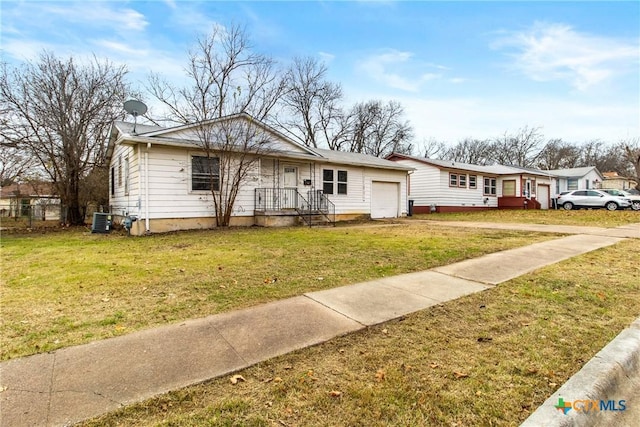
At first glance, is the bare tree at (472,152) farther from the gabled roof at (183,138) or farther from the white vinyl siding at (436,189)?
the gabled roof at (183,138)

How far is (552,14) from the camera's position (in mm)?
9266

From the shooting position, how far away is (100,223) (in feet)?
38.1

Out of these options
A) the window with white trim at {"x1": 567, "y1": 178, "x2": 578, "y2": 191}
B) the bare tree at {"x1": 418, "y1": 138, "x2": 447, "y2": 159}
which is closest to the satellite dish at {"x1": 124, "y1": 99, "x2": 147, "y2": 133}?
the window with white trim at {"x1": 567, "y1": 178, "x2": 578, "y2": 191}

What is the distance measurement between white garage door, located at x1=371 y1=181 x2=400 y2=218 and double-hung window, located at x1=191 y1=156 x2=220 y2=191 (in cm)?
824

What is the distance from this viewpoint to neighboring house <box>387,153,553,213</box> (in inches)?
885

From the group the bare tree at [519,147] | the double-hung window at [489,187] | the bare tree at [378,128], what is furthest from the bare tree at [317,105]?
the bare tree at [519,147]

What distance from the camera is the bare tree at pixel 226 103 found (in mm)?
11602

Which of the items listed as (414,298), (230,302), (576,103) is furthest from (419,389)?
(576,103)

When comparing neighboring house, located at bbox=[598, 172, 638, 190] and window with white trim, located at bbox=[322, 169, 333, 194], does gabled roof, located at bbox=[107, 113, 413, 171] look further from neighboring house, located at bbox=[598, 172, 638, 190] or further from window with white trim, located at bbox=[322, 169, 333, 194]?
neighboring house, located at bbox=[598, 172, 638, 190]

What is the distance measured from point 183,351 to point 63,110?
15971 mm

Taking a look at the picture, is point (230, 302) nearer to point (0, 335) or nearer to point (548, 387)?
point (0, 335)

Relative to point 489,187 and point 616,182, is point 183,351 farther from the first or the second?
point 616,182

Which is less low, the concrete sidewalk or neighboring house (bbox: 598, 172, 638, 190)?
neighboring house (bbox: 598, 172, 638, 190)

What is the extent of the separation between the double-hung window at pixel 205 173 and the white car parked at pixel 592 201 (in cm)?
2605
